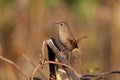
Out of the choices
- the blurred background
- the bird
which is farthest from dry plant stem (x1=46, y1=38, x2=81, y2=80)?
the blurred background

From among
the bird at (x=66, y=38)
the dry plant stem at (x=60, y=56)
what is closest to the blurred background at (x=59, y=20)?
the bird at (x=66, y=38)

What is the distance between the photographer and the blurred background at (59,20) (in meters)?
3.75

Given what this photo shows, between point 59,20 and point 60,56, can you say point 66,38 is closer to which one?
point 60,56

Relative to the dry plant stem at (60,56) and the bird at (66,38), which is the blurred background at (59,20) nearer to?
the bird at (66,38)

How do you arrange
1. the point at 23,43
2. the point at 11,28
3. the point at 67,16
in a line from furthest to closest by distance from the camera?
the point at 67,16, the point at 11,28, the point at 23,43

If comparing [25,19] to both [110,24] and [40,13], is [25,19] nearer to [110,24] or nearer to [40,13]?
[40,13]

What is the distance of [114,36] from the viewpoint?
12.6 feet

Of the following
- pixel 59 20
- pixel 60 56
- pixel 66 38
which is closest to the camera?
pixel 60 56

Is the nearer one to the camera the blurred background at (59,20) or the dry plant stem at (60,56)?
the dry plant stem at (60,56)

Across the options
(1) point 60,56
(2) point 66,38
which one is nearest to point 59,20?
(2) point 66,38

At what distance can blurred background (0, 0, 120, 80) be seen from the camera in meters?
3.75

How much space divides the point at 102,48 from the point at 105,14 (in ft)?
1.07

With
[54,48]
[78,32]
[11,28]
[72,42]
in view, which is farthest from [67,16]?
[54,48]

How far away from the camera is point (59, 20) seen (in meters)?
4.10
